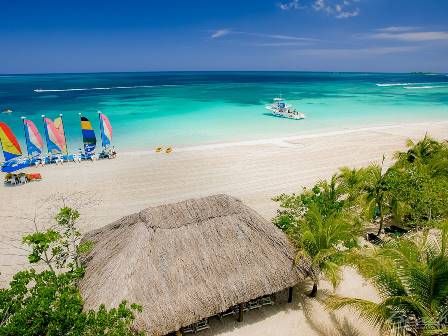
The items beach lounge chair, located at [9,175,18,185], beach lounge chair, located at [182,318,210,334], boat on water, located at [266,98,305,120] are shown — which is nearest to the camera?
beach lounge chair, located at [182,318,210,334]

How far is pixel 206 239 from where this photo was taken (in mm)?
8023

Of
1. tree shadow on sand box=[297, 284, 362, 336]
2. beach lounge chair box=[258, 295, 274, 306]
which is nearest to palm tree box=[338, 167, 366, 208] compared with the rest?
tree shadow on sand box=[297, 284, 362, 336]

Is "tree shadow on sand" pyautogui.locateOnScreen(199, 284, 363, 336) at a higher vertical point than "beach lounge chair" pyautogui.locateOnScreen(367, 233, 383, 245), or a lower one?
lower

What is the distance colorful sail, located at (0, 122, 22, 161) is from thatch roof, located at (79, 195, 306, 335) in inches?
462

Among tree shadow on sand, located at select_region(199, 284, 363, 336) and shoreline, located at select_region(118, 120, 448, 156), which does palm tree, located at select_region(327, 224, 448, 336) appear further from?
shoreline, located at select_region(118, 120, 448, 156)

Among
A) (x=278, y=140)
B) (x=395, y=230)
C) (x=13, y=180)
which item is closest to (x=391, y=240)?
(x=395, y=230)

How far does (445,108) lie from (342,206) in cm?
4280

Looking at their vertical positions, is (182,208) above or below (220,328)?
above

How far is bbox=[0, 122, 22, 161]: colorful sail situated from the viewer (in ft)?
55.7

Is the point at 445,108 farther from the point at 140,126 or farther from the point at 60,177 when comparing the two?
the point at 60,177

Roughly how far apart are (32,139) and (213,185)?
37.7 ft

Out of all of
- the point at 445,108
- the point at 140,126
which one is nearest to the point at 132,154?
the point at 140,126

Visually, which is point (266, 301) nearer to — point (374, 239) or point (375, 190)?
point (374, 239)

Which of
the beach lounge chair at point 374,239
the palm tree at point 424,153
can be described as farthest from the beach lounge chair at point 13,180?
the palm tree at point 424,153
